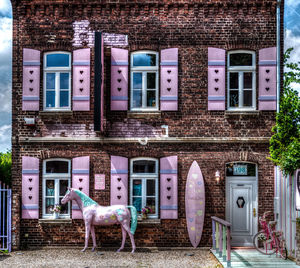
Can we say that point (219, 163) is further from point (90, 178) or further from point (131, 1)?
point (131, 1)

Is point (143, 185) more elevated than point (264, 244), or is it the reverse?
point (143, 185)

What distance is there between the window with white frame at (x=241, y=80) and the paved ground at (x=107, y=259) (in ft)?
15.3

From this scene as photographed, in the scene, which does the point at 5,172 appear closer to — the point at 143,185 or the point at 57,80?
the point at 57,80

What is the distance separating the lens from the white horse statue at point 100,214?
1080 cm

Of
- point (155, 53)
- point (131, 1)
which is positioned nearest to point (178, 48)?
point (155, 53)

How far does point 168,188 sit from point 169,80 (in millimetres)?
3346

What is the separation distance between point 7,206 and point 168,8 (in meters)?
7.99

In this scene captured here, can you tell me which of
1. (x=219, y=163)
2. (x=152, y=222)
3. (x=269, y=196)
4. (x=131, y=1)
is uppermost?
(x=131, y=1)

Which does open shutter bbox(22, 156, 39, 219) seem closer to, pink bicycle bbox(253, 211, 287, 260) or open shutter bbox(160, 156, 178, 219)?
open shutter bbox(160, 156, 178, 219)

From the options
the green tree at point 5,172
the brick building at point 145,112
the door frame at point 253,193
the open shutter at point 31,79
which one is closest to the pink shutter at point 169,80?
the brick building at point 145,112

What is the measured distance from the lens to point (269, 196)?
11328mm

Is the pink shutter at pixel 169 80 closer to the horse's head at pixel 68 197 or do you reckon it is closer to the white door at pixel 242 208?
the white door at pixel 242 208

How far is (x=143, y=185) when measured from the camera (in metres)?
11.5

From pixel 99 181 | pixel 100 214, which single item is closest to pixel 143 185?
pixel 99 181
